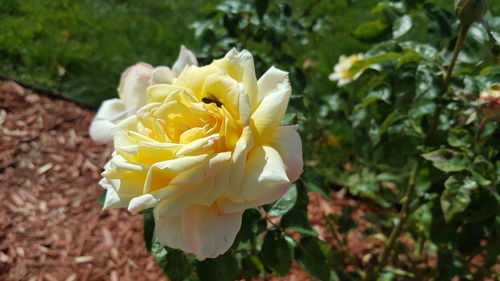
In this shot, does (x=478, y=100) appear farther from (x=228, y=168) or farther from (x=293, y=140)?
(x=228, y=168)

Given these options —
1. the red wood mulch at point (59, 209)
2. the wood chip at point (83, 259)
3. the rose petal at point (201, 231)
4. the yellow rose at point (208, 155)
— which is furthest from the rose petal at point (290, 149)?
the wood chip at point (83, 259)

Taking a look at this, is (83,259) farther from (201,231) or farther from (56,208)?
(201,231)

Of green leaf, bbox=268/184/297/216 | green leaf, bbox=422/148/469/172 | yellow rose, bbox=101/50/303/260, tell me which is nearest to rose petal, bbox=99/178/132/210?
yellow rose, bbox=101/50/303/260

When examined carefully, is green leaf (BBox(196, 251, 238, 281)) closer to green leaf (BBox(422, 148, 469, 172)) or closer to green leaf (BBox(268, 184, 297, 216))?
green leaf (BBox(268, 184, 297, 216))

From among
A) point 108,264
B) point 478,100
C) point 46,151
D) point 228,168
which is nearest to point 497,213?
point 478,100

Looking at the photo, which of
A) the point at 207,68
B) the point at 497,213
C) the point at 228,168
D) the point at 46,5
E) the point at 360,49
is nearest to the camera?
the point at 228,168

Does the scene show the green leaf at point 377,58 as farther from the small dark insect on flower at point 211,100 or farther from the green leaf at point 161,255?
the green leaf at point 161,255

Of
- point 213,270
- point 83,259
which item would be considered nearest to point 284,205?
point 213,270
